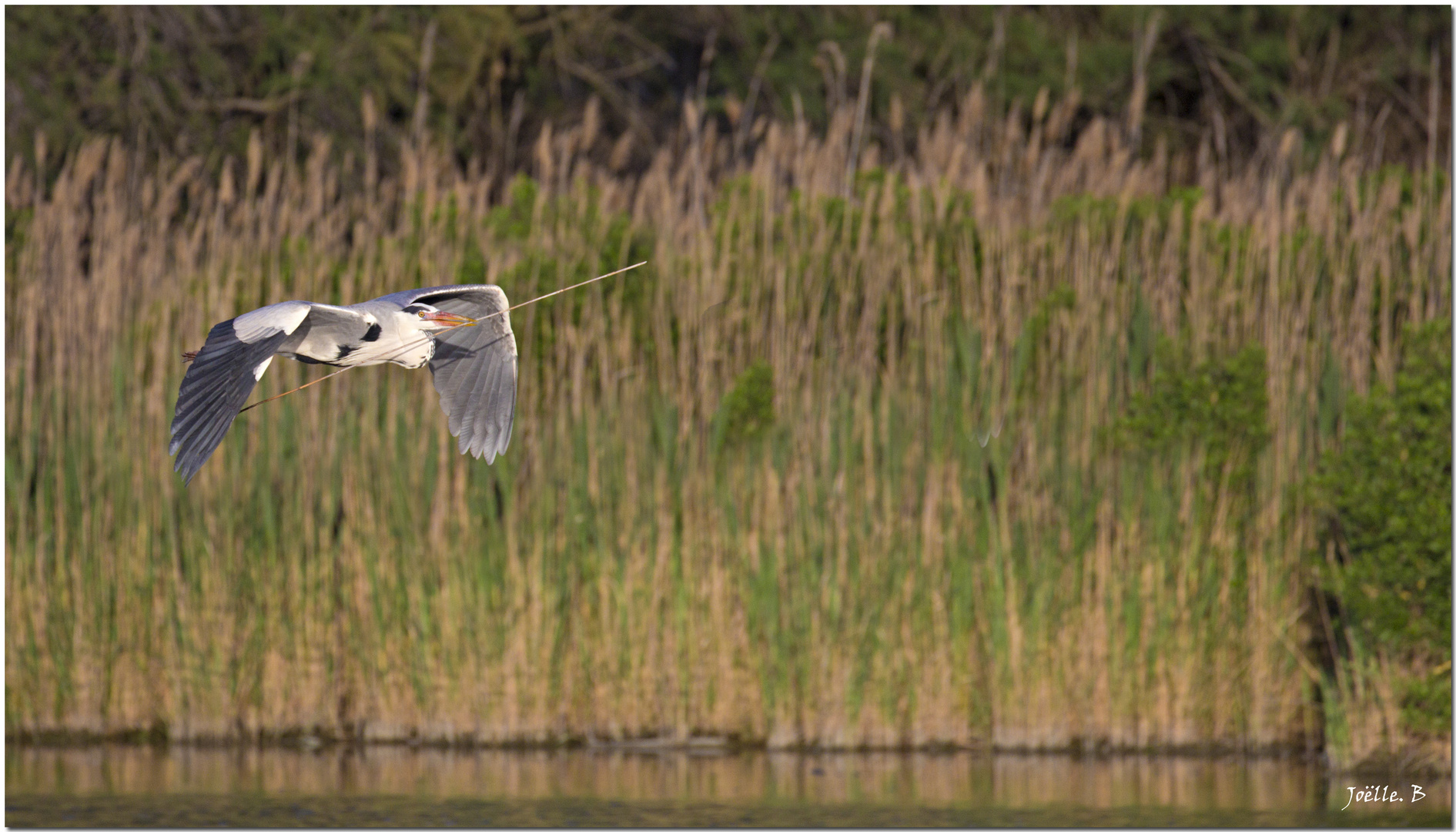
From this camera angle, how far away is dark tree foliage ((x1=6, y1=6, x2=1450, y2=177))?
10.1 meters

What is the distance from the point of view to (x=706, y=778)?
5953mm

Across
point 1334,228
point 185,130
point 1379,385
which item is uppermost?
point 185,130

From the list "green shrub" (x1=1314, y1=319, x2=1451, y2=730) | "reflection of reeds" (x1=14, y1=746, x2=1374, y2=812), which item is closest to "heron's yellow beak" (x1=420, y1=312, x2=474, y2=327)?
"reflection of reeds" (x1=14, y1=746, x2=1374, y2=812)

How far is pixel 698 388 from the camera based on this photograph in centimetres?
608

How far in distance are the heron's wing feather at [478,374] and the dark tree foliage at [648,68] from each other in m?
6.62

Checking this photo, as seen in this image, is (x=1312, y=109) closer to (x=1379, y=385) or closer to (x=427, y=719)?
(x=1379, y=385)

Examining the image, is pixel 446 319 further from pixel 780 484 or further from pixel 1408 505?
pixel 1408 505

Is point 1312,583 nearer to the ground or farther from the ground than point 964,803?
farther from the ground

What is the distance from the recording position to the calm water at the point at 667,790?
550cm

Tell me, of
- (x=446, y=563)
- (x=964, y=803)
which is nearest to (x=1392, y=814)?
(x=964, y=803)

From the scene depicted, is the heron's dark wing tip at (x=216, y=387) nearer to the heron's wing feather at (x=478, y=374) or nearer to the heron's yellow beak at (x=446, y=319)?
the heron's yellow beak at (x=446, y=319)

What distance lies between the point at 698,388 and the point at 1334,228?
7.26 ft

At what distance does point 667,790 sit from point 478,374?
119 inches

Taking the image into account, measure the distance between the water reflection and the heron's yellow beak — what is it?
3.38 meters
